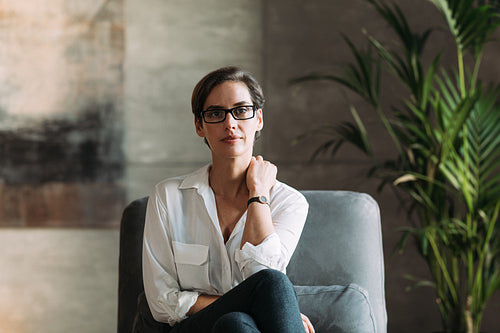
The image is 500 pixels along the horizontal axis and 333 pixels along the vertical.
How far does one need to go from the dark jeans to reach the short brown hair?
0.62 meters

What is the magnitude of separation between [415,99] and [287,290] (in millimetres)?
1393

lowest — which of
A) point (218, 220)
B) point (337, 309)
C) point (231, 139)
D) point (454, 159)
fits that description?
point (337, 309)

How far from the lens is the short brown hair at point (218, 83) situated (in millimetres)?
1894

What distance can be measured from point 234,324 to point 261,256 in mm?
341

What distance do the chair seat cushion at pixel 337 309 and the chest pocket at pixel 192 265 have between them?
0.32 meters

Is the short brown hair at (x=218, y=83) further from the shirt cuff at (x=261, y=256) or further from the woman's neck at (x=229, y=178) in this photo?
the shirt cuff at (x=261, y=256)

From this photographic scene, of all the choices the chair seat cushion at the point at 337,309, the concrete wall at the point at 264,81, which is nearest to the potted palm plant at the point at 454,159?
the concrete wall at the point at 264,81

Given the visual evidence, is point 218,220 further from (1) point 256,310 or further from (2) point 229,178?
(1) point 256,310

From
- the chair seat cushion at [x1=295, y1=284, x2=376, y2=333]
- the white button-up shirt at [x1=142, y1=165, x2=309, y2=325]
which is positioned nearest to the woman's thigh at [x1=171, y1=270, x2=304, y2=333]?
the white button-up shirt at [x1=142, y1=165, x2=309, y2=325]

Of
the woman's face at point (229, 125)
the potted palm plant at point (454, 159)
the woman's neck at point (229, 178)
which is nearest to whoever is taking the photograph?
the woman's face at point (229, 125)

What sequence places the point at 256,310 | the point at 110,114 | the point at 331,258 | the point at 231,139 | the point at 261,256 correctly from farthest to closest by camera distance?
the point at 110,114
the point at 331,258
the point at 231,139
the point at 261,256
the point at 256,310

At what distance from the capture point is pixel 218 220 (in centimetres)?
195

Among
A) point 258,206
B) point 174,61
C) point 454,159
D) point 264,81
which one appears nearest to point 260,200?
point 258,206

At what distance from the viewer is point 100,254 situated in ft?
10.9
